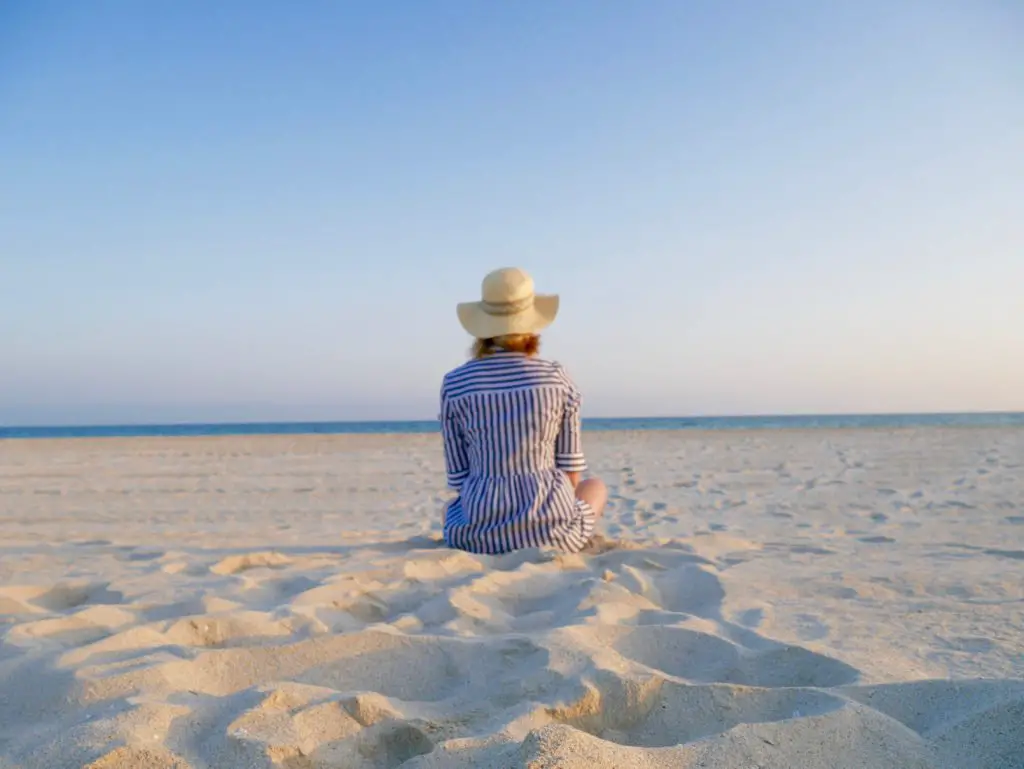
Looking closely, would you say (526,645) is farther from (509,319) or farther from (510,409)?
(509,319)

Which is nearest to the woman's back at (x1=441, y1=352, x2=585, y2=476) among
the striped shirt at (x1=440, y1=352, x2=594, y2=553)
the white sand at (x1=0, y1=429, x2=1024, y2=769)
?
the striped shirt at (x1=440, y1=352, x2=594, y2=553)

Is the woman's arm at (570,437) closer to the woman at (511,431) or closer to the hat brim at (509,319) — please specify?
the woman at (511,431)

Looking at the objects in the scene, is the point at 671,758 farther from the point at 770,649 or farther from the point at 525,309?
the point at 525,309

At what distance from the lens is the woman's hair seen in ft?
11.6

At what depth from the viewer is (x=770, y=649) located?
6.70ft

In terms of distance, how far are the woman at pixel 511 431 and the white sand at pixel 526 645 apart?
0.21m

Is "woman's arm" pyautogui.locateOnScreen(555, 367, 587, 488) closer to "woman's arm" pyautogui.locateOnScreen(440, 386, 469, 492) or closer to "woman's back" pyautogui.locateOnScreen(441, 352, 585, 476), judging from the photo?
→ "woman's back" pyautogui.locateOnScreen(441, 352, 585, 476)

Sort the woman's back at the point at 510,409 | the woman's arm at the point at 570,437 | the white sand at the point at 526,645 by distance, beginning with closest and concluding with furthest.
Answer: the white sand at the point at 526,645, the woman's back at the point at 510,409, the woman's arm at the point at 570,437

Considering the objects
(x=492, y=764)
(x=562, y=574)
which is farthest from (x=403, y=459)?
(x=492, y=764)

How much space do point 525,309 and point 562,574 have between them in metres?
1.18

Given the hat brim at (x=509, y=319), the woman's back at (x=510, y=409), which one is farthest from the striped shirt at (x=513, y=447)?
the hat brim at (x=509, y=319)

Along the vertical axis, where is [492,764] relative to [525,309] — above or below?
below

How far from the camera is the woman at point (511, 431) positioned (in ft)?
11.1

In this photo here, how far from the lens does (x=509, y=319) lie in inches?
138
